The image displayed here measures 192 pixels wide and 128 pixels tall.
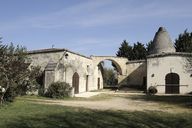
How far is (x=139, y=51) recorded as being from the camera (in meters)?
52.0

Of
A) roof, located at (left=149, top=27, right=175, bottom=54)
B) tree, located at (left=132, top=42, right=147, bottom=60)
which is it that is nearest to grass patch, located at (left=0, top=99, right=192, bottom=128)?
roof, located at (left=149, top=27, right=175, bottom=54)

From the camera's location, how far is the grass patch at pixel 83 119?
1096 cm

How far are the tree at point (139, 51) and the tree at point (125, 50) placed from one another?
749mm

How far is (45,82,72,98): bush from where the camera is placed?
22.4 m

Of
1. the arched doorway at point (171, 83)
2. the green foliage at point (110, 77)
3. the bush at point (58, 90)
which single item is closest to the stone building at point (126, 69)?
the arched doorway at point (171, 83)

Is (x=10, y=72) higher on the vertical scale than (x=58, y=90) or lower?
higher

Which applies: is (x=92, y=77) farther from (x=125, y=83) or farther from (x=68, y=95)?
(x=68, y=95)

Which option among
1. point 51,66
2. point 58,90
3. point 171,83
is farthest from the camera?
point 171,83

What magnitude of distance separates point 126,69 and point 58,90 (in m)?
18.3

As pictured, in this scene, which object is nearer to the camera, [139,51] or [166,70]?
[166,70]

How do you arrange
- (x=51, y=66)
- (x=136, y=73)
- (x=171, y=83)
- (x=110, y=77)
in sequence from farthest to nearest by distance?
(x=110, y=77) < (x=136, y=73) < (x=171, y=83) < (x=51, y=66)

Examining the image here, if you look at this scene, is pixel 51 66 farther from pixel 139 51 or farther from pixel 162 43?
pixel 139 51

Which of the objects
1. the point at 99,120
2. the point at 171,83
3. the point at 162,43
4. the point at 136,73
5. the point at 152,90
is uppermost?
the point at 162,43

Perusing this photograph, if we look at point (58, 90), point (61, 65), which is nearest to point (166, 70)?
point (61, 65)
